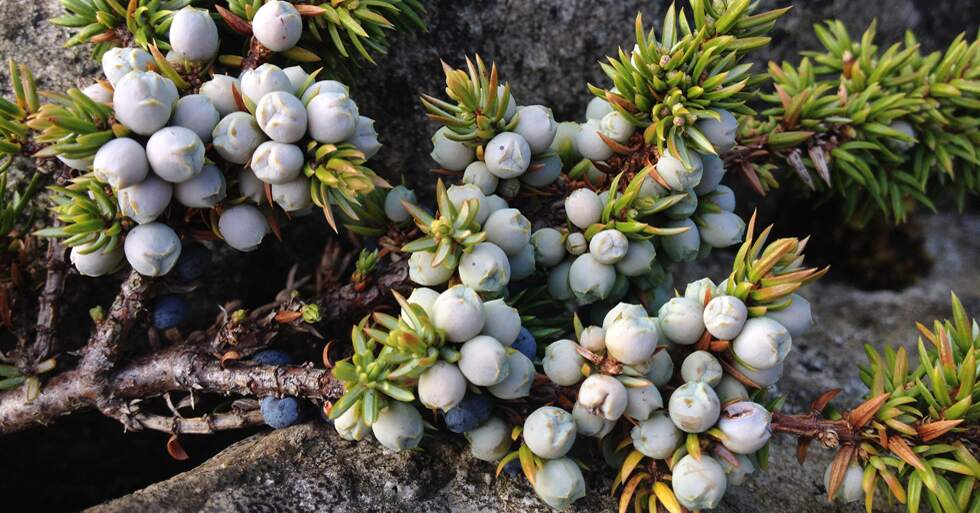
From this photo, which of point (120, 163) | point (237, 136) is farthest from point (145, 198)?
point (237, 136)

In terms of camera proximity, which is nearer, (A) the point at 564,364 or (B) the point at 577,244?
(A) the point at 564,364

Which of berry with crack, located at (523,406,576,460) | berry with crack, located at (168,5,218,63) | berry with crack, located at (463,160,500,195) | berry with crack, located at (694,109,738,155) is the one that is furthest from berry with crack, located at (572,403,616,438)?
berry with crack, located at (168,5,218,63)

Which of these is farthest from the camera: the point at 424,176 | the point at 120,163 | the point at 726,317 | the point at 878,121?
the point at 424,176

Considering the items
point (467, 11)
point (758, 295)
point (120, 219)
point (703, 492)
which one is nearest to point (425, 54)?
point (467, 11)

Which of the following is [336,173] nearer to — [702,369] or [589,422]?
[589,422]

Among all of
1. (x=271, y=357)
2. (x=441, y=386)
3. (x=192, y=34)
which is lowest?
(x=271, y=357)

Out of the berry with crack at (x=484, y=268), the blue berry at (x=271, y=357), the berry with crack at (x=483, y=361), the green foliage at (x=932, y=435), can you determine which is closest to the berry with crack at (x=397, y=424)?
the berry with crack at (x=483, y=361)

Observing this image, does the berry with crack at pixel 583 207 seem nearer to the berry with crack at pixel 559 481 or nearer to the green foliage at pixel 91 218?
the berry with crack at pixel 559 481
